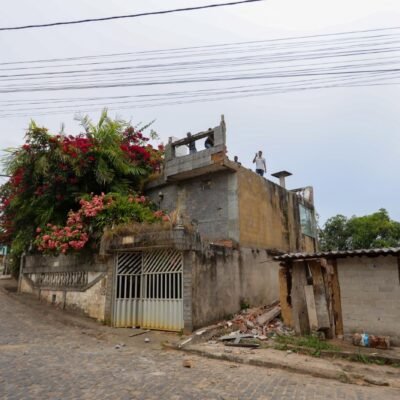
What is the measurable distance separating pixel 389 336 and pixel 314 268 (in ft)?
7.55

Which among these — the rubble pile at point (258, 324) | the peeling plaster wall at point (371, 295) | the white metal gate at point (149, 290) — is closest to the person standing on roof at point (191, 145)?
the white metal gate at point (149, 290)

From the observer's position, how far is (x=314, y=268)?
9648 mm

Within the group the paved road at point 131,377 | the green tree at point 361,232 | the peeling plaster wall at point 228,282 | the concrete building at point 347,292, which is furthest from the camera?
the green tree at point 361,232

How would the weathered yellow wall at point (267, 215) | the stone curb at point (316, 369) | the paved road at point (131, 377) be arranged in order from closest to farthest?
1. the paved road at point (131, 377)
2. the stone curb at point (316, 369)
3. the weathered yellow wall at point (267, 215)

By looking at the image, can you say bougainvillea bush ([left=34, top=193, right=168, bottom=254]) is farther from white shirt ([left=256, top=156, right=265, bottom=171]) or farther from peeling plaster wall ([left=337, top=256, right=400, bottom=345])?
peeling plaster wall ([left=337, top=256, right=400, bottom=345])

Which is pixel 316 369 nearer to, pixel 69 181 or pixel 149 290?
pixel 149 290

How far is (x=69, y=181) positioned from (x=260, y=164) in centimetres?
786

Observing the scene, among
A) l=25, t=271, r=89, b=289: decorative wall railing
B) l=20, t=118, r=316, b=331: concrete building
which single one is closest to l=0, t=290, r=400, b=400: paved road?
l=20, t=118, r=316, b=331: concrete building

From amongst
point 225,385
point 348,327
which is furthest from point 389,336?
point 225,385

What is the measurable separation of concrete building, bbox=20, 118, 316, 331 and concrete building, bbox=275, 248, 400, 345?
1.74m

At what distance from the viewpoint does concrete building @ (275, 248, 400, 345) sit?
8359 millimetres

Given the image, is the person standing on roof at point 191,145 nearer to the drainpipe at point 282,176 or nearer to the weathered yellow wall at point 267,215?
the weathered yellow wall at point 267,215

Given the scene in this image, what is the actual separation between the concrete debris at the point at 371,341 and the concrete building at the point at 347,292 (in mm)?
283

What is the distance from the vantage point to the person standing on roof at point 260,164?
49.7 ft
